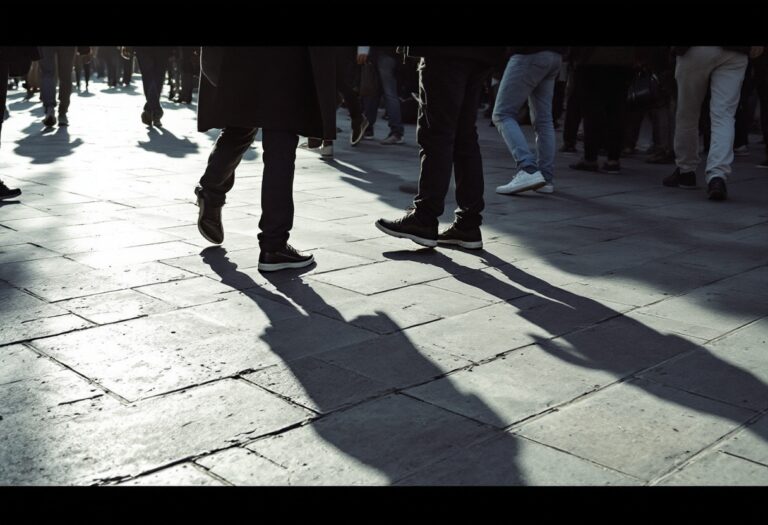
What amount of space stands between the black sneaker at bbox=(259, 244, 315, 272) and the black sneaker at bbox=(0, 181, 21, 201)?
2765 millimetres

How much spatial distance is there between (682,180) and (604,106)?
5.12 feet

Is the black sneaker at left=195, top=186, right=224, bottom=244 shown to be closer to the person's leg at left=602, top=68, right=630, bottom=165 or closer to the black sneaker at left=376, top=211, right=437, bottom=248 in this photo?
the black sneaker at left=376, top=211, right=437, bottom=248

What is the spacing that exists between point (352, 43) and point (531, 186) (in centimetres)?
646

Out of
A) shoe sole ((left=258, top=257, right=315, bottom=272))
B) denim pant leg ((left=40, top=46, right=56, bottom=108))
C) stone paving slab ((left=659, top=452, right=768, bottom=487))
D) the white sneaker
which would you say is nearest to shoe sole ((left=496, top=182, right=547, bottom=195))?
the white sneaker

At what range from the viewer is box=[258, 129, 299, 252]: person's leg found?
14.2ft

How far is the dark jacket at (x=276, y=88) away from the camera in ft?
14.0

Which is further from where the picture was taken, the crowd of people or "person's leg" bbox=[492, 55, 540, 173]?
"person's leg" bbox=[492, 55, 540, 173]

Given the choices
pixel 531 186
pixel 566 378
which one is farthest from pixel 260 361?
pixel 531 186

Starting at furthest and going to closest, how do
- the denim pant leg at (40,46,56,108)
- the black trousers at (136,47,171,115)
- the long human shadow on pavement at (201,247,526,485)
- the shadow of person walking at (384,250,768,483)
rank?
the black trousers at (136,47,171,115) < the denim pant leg at (40,46,56,108) < the shadow of person walking at (384,250,768,483) < the long human shadow on pavement at (201,247,526,485)

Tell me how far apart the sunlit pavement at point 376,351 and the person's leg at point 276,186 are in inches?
7.4

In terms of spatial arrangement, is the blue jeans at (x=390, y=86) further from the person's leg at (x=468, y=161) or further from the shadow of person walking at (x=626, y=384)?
the shadow of person walking at (x=626, y=384)

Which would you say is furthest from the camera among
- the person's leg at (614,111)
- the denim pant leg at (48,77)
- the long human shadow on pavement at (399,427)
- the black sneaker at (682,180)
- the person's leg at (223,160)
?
the denim pant leg at (48,77)

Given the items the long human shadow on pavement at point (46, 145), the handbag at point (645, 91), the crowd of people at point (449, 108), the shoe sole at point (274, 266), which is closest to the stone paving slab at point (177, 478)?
the crowd of people at point (449, 108)

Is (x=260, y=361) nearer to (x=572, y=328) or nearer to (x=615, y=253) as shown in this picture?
(x=572, y=328)
